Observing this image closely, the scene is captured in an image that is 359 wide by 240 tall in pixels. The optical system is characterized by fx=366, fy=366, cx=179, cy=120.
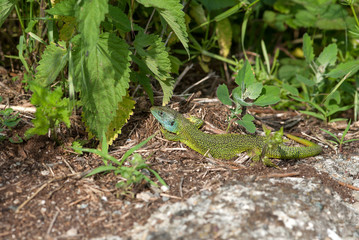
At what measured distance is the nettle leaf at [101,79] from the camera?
3.09 meters

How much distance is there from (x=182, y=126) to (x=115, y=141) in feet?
2.52

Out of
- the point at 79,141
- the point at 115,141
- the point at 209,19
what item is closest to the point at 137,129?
the point at 115,141

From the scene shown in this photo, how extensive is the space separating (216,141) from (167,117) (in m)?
0.60

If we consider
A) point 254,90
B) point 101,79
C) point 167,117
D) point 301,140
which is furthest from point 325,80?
point 101,79

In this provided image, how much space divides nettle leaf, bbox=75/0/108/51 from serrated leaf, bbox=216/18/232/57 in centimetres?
277

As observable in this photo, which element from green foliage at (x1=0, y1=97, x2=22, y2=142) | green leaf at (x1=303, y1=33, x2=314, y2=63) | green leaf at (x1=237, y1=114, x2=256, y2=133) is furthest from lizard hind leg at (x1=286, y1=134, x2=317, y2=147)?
green foliage at (x1=0, y1=97, x2=22, y2=142)

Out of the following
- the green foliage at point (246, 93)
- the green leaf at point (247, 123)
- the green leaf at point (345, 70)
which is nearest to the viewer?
the green leaf at point (247, 123)

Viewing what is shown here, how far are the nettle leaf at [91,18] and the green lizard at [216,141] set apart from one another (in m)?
1.45

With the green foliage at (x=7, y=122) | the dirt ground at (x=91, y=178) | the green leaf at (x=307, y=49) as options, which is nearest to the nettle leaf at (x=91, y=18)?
the dirt ground at (x=91, y=178)

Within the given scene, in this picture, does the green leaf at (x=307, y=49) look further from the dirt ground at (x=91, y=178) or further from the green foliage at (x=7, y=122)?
the green foliage at (x=7, y=122)

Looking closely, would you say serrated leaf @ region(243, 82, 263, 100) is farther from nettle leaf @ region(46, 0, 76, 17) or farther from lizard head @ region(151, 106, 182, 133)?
nettle leaf @ region(46, 0, 76, 17)

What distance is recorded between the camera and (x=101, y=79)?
3.09m

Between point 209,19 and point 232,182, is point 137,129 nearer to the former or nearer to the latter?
point 232,182

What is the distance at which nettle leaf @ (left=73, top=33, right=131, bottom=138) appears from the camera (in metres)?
3.09
